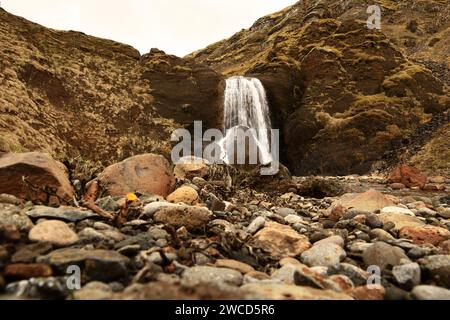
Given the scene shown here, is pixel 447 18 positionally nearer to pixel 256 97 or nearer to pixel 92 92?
pixel 256 97

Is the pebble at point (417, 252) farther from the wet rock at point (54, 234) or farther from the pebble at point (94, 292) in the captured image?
the wet rock at point (54, 234)

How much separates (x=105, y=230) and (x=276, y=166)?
1206cm

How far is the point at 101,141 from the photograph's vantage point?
24.0 meters

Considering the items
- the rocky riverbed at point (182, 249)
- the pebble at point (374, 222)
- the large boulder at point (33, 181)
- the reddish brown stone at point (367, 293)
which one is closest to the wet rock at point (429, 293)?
the rocky riverbed at point (182, 249)

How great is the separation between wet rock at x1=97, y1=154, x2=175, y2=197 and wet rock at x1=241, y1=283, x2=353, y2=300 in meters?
4.36

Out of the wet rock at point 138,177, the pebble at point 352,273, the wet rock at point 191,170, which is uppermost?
the wet rock at point 191,170

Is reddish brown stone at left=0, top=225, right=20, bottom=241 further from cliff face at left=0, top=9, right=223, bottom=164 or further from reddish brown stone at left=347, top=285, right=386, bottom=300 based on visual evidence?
cliff face at left=0, top=9, right=223, bottom=164

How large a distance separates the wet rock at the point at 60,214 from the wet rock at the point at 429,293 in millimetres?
3545

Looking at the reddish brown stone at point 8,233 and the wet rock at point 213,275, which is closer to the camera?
the wet rock at point 213,275

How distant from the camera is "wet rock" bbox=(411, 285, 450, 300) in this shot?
3.40 metres

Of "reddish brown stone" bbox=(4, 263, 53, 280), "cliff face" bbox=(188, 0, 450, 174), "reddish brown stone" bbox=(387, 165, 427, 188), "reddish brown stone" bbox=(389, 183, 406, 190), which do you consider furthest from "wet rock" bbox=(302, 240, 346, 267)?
"cliff face" bbox=(188, 0, 450, 174)

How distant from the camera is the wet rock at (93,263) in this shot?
314 centimetres

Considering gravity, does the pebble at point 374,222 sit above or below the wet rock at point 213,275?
above

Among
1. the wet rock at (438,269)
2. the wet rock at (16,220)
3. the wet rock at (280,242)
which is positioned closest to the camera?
the wet rock at (16,220)
